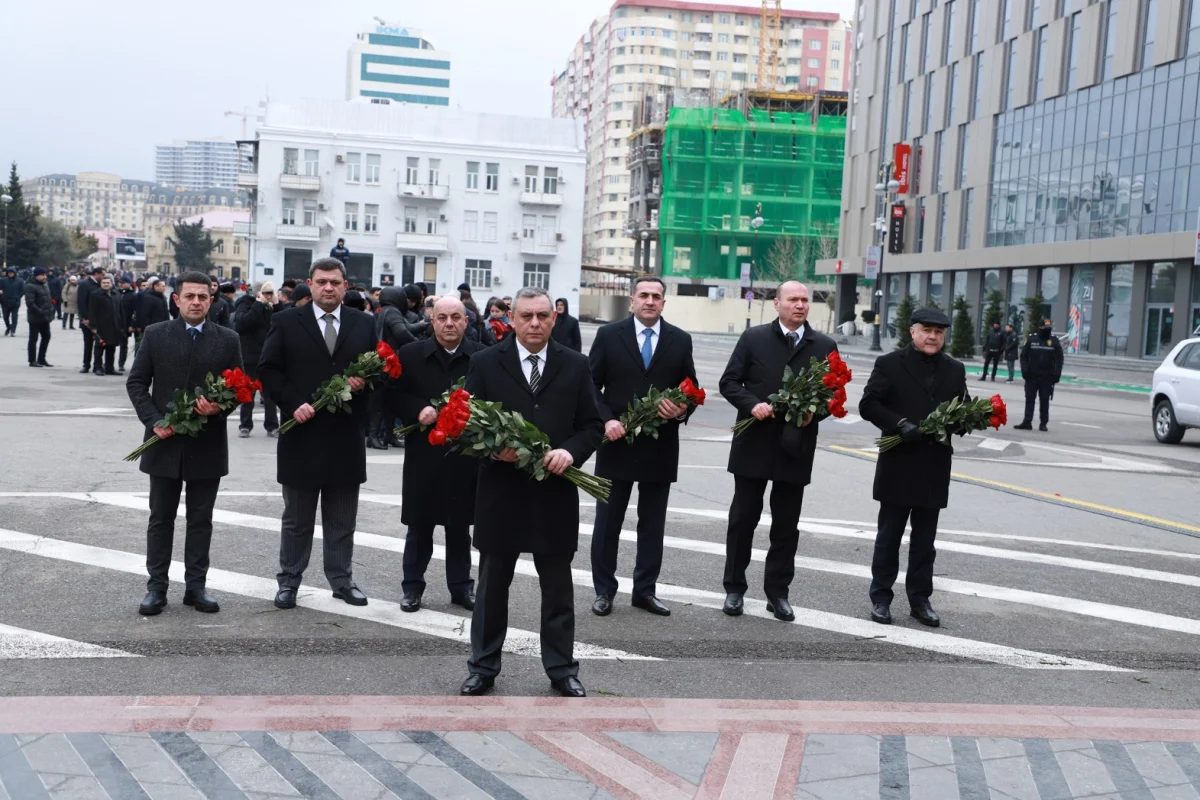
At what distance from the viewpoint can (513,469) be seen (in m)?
5.62

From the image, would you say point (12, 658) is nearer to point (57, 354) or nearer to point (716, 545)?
point (716, 545)

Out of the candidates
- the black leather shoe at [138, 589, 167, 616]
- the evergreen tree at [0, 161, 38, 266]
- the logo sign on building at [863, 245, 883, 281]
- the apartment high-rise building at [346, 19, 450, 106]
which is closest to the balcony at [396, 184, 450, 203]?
the evergreen tree at [0, 161, 38, 266]

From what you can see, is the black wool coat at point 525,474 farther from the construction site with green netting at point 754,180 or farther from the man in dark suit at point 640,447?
the construction site with green netting at point 754,180

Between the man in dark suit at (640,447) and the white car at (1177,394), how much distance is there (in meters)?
13.0

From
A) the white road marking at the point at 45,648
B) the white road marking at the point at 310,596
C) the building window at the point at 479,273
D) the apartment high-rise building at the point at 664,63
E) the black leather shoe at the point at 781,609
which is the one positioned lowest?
the white road marking at the point at 45,648

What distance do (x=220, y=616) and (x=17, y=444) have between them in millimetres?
7725

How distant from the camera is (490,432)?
538cm

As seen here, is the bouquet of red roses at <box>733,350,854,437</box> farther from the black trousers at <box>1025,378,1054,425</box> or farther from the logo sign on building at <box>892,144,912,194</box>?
the logo sign on building at <box>892,144,912,194</box>

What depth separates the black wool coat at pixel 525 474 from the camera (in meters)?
5.62

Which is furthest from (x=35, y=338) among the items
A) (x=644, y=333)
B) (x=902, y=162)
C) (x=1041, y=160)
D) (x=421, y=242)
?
(x=421, y=242)

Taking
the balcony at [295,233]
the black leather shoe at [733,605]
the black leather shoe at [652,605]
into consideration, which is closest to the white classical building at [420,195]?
the balcony at [295,233]

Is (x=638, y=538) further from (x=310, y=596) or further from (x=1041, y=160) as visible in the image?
(x=1041, y=160)

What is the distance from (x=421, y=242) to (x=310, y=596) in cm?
6784

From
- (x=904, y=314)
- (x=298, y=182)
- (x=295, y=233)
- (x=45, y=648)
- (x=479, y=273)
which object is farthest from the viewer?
(x=479, y=273)
